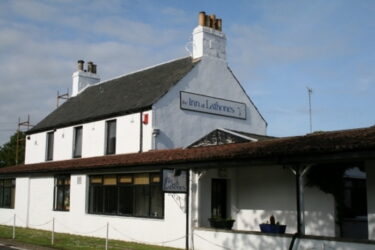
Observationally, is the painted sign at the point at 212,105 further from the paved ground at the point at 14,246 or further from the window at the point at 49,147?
the window at the point at 49,147

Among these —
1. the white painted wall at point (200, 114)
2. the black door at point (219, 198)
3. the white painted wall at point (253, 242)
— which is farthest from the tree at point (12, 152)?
the white painted wall at point (253, 242)

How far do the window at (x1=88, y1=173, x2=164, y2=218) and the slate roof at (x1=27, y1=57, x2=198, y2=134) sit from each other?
434 centimetres

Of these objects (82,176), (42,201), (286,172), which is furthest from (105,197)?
(286,172)

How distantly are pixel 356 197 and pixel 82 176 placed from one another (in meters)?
11.9

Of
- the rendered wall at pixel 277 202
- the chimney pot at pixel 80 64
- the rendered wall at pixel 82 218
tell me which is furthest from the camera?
the chimney pot at pixel 80 64

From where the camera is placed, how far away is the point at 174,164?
17047 millimetres

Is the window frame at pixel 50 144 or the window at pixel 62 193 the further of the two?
the window frame at pixel 50 144

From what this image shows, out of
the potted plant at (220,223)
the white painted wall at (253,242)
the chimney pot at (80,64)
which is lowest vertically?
the white painted wall at (253,242)

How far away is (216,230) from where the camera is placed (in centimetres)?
1592

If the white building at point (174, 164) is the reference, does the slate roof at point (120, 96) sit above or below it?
above

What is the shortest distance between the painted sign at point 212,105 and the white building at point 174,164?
0.17 feet

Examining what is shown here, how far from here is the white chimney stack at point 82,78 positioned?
113 feet

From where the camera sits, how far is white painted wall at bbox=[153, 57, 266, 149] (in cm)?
2373

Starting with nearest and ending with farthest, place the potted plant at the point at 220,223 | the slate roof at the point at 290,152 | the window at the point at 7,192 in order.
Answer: the slate roof at the point at 290,152
the potted plant at the point at 220,223
the window at the point at 7,192
